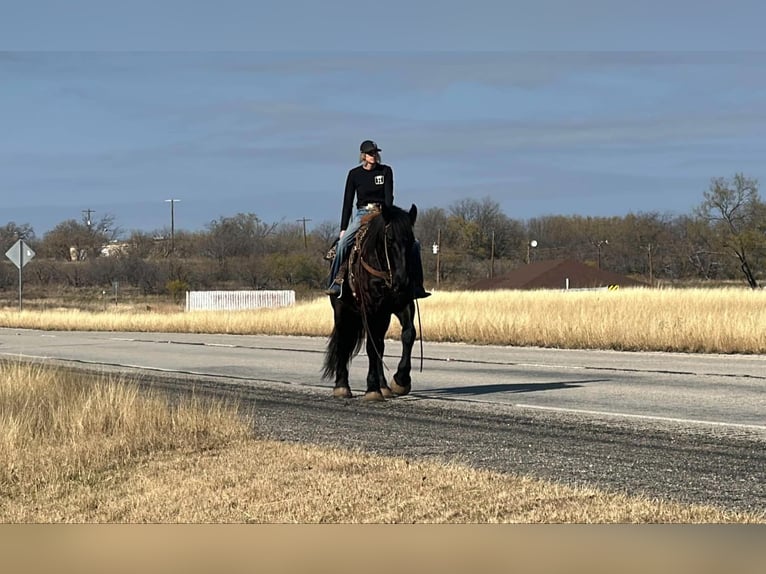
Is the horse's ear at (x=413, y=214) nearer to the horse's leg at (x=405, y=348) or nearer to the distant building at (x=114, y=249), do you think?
the horse's leg at (x=405, y=348)

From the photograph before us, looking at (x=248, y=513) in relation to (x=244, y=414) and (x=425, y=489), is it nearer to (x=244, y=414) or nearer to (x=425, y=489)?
(x=425, y=489)

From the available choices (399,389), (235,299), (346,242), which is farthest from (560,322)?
(235,299)

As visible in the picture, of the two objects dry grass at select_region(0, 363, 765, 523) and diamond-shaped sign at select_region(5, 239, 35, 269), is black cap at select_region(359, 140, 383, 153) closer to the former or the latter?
dry grass at select_region(0, 363, 765, 523)

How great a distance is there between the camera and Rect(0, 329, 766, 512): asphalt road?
347 inches

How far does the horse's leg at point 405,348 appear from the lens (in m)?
13.1

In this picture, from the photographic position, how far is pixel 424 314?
36156 mm

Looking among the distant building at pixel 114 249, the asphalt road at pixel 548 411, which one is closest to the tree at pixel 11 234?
the distant building at pixel 114 249

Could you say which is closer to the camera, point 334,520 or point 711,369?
point 334,520

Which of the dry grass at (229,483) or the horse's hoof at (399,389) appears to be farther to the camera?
the horse's hoof at (399,389)

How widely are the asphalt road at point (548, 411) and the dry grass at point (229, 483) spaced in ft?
2.03

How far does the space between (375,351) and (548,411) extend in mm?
2159

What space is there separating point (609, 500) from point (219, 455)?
12.3 feet

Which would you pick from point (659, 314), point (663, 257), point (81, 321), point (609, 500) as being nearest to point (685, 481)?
point (609, 500)

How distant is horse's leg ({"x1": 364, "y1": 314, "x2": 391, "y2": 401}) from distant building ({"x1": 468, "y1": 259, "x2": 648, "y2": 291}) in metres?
65.3
